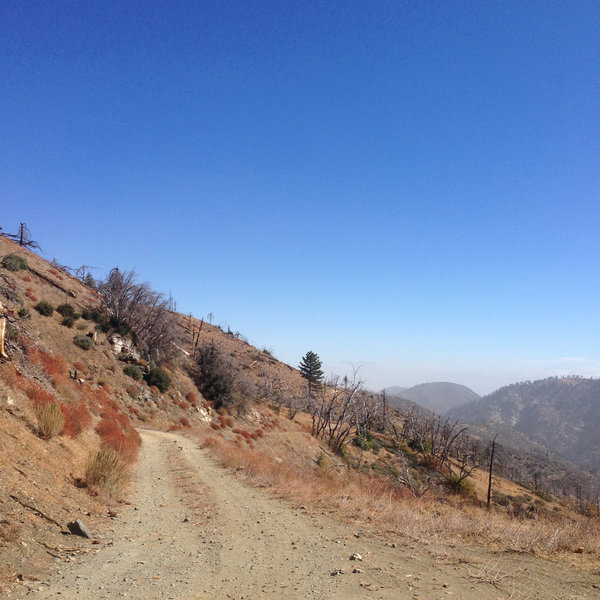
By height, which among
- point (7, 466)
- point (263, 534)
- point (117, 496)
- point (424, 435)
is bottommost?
point (424, 435)

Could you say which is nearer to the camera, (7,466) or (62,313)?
(7,466)

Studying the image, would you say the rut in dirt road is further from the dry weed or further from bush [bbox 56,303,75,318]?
bush [bbox 56,303,75,318]

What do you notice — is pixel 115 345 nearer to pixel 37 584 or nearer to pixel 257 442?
pixel 257 442

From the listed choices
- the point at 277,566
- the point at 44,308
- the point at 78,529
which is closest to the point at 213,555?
the point at 277,566

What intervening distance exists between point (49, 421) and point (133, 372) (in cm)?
2349

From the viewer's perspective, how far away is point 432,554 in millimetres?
6992

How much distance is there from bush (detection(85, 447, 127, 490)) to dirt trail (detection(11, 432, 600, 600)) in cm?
137

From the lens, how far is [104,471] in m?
10.5

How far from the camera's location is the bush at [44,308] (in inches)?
1184

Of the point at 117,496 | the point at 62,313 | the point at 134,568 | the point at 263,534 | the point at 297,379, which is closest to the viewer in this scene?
the point at 134,568

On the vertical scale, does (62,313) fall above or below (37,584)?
above

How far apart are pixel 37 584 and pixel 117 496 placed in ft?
18.5

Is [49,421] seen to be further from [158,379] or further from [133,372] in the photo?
[158,379]

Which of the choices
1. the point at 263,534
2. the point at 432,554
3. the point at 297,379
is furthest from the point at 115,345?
the point at 297,379
